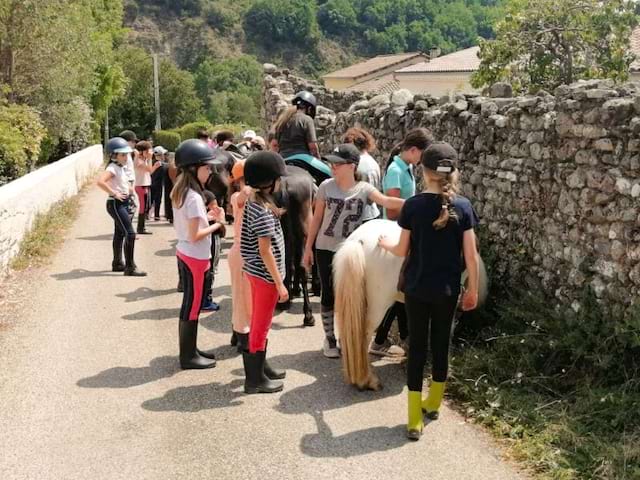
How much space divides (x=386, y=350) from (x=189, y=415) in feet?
6.53

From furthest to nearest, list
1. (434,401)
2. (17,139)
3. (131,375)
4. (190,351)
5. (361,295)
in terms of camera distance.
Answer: (17,139)
(190,351)
(131,375)
(361,295)
(434,401)

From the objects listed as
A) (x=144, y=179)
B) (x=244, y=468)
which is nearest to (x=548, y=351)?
(x=244, y=468)

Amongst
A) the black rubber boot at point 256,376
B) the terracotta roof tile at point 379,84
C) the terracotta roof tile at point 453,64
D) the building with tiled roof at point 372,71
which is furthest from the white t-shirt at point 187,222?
the building with tiled roof at point 372,71

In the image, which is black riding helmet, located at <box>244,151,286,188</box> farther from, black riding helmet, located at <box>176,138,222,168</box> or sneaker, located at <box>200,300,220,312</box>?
sneaker, located at <box>200,300,220,312</box>

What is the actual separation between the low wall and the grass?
0.36 ft

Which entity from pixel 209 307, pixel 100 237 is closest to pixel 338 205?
pixel 209 307

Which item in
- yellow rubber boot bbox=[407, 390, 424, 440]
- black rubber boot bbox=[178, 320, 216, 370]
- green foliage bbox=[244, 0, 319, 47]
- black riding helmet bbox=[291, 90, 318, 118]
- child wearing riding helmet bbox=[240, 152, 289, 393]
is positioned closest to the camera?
yellow rubber boot bbox=[407, 390, 424, 440]

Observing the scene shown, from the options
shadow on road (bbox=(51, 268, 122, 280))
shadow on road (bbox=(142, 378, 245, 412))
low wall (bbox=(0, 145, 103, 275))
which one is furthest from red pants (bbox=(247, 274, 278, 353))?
low wall (bbox=(0, 145, 103, 275))

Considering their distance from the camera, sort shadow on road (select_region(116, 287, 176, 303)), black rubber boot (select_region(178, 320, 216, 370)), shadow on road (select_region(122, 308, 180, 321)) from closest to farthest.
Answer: black rubber boot (select_region(178, 320, 216, 370)) → shadow on road (select_region(122, 308, 180, 321)) → shadow on road (select_region(116, 287, 176, 303))

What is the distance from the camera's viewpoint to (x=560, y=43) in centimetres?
1997

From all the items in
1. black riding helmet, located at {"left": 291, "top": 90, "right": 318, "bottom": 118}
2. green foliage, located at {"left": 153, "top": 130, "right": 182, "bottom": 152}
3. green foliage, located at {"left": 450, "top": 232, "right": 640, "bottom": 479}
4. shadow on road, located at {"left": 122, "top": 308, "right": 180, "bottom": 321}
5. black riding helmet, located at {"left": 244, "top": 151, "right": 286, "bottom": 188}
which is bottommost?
green foliage, located at {"left": 153, "top": 130, "right": 182, "bottom": 152}

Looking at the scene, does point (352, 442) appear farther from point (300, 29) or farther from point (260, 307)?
point (300, 29)

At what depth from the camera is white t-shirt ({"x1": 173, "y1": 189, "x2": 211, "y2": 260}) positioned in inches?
228

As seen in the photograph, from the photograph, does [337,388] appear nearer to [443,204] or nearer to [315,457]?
[315,457]
